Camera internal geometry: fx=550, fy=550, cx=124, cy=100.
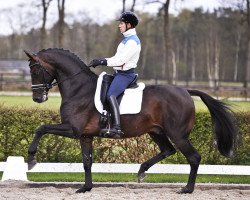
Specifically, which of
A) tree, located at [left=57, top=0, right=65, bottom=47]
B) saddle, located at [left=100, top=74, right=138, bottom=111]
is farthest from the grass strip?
tree, located at [left=57, top=0, right=65, bottom=47]

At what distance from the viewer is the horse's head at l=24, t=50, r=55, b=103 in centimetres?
786

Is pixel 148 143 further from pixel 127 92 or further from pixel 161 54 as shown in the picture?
pixel 161 54

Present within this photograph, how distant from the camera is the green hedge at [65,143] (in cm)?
1005

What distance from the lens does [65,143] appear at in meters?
10.2

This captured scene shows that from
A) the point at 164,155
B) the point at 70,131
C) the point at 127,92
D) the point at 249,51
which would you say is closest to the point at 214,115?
the point at 164,155

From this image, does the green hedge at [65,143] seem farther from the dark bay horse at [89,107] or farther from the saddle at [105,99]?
the saddle at [105,99]

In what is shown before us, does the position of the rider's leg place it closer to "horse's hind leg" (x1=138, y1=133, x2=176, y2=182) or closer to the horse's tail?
"horse's hind leg" (x1=138, y1=133, x2=176, y2=182)

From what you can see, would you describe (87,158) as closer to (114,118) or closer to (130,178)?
(114,118)

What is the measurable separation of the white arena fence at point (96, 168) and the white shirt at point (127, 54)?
6.27 ft

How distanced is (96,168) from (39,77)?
6.46 feet

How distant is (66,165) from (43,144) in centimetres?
A: 127

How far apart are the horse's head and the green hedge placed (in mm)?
2199

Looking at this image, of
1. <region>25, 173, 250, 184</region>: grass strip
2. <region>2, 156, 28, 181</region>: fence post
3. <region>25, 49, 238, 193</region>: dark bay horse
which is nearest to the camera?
<region>25, 49, 238, 193</region>: dark bay horse

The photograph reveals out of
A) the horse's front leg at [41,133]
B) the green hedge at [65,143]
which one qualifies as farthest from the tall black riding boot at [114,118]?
the green hedge at [65,143]
